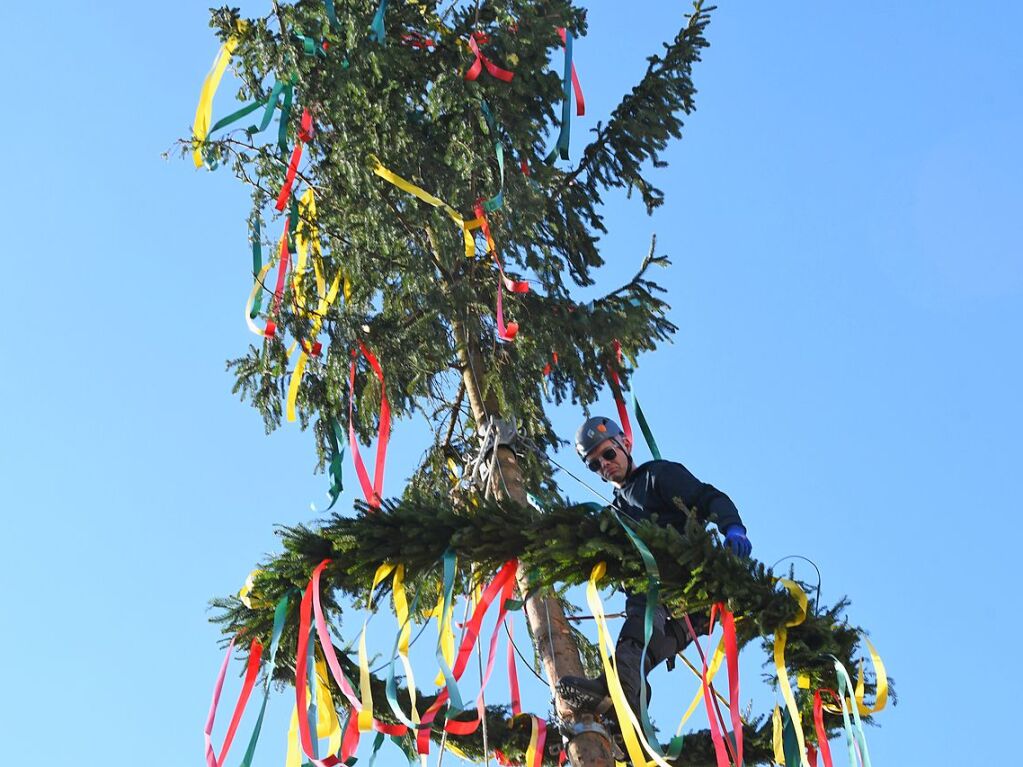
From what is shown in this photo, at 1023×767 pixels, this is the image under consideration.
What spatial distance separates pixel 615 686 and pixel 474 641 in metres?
0.63

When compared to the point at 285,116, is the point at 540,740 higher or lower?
lower

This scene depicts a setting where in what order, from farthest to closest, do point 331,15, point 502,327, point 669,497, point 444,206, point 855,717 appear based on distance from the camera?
point 331,15, point 444,206, point 502,327, point 669,497, point 855,717

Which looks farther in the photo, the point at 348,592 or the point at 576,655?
the point at 576,655

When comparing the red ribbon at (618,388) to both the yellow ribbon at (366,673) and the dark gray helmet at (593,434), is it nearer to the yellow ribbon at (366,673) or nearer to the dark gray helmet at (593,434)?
the dark gray helmet at (593,434)

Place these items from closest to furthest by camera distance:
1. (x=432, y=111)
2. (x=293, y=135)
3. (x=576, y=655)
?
(x=576, y=655) → (x=432, y=111) → (x=293, y=135)

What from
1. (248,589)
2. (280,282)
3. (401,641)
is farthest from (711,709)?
(280,282)

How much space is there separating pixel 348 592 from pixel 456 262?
7.87ft

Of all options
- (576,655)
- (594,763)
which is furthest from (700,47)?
(594,763)

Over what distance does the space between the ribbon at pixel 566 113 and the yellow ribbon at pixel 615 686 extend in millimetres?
2785

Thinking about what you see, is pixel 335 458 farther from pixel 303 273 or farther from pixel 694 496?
pixel 694 496

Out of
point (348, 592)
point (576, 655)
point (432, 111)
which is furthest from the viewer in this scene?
point (432, 111)

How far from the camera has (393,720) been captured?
7000mm

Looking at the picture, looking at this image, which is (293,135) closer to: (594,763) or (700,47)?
(700,47)

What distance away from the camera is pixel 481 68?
26.8ft
